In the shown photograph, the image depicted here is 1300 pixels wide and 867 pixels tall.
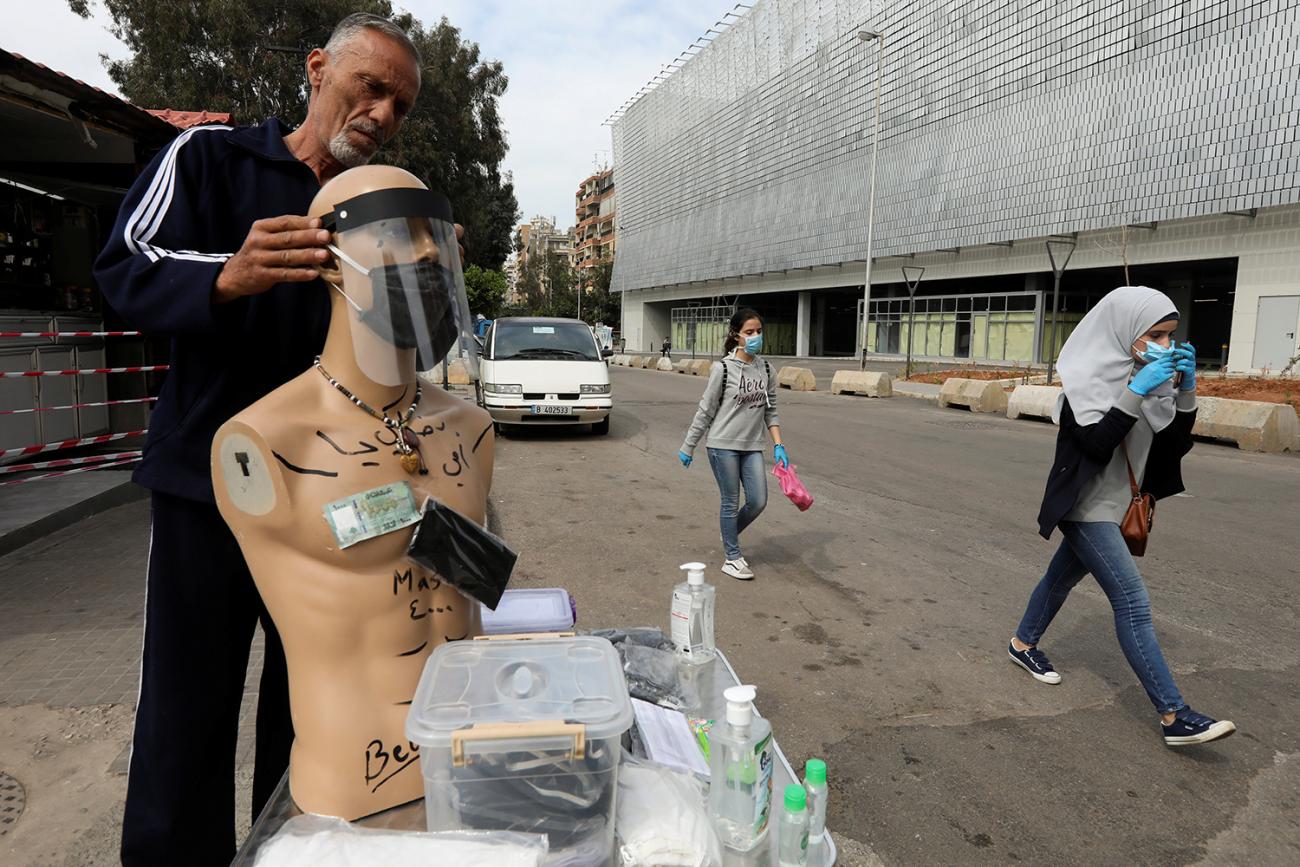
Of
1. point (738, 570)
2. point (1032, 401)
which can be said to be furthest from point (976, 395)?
point (738, 570)

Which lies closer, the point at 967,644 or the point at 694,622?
the point at 694,622

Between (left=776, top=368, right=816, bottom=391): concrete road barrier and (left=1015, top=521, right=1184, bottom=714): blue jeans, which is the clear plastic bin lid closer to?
(left=1015, top=521, right=1184, bottom=714): blue jeans

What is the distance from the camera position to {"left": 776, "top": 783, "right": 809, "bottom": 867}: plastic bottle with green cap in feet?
4.31

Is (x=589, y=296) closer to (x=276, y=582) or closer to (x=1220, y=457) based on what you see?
(x=1220, y=457)

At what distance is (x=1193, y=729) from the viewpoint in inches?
116

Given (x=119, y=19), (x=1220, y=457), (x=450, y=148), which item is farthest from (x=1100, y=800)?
(x=119, y=19)

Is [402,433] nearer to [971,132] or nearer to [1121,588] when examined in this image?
[1121,588]

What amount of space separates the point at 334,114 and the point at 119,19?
27.0m

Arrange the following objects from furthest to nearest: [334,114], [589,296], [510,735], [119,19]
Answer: [589,296], [119,19], [334,114], [510,735]

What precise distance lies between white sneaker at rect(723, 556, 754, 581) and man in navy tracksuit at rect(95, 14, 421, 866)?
3.63 metres

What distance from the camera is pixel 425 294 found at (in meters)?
1.42

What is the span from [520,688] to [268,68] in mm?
25591

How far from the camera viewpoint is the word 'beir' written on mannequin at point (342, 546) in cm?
132

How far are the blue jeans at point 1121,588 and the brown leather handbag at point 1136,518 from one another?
0.05 m
